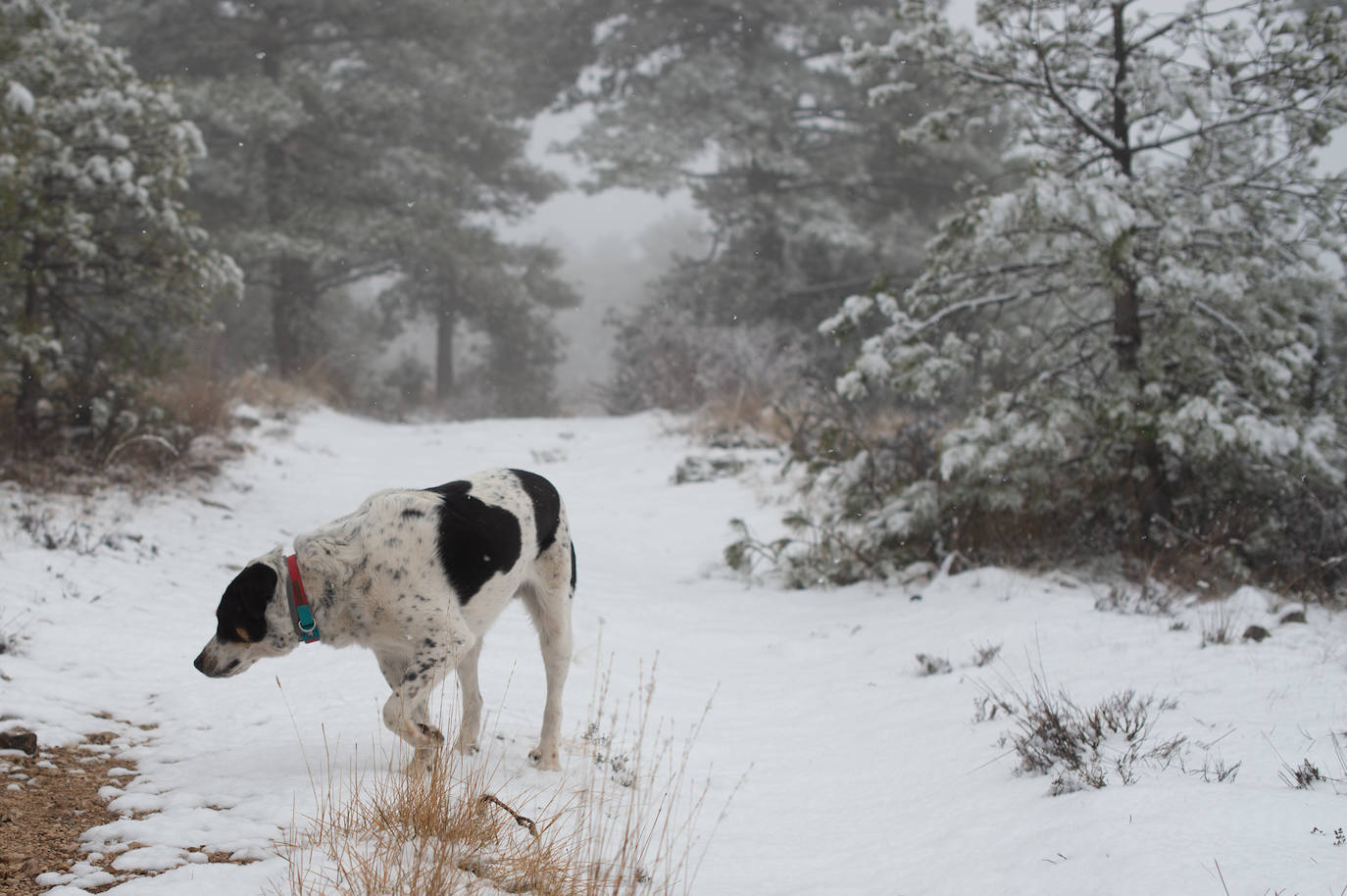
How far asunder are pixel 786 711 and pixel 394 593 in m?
2.42

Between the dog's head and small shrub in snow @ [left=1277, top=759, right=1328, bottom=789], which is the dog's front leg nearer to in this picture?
the dog's head

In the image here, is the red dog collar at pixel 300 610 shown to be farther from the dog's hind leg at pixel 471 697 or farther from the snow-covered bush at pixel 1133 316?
the snow-covered bush at pixel 1133 316

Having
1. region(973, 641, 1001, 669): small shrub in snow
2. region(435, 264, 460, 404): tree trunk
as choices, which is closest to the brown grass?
region(973, 641, 1001, 669): small shrub in snow

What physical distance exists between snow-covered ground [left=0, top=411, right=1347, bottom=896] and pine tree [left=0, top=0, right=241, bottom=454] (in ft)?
4.46

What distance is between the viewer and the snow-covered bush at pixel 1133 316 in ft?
19.6

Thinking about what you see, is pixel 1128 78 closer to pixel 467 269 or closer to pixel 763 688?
pixel 763 688

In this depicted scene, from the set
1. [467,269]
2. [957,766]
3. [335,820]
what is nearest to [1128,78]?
[957,766]

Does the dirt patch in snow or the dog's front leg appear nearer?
the dirt patch in snow

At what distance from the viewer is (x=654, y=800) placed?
321 centimetres

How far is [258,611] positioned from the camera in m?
2.97

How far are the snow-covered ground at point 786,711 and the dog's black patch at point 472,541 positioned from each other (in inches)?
24.6

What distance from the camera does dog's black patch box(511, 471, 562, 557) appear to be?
3518 mm

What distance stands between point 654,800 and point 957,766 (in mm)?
1229

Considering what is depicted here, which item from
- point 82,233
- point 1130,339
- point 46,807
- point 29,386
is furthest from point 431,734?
point 82,233
